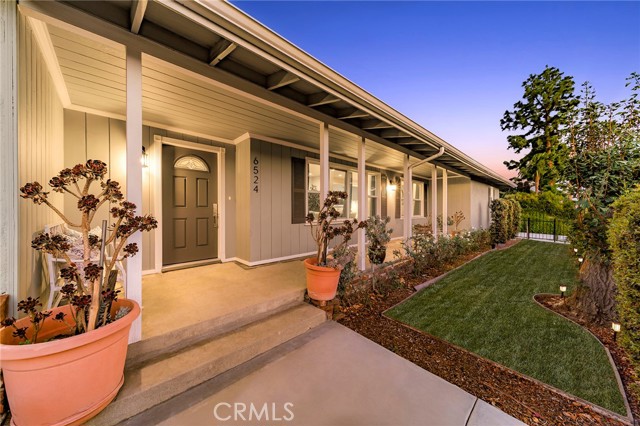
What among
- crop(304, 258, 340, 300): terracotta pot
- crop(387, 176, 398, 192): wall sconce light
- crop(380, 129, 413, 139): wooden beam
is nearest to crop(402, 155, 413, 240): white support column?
crop(380, 129, 413, 139): wooden beam

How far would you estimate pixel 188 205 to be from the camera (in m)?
4.22

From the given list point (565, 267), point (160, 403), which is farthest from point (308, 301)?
point (565, 267)

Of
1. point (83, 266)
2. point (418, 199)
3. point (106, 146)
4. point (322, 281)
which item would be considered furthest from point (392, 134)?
point (418, 199)

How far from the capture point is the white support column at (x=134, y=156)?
1.90m

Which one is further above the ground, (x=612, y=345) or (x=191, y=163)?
(x=191, y=163)

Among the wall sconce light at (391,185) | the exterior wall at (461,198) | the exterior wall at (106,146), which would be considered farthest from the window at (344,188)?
the exterior wall at (461,198)

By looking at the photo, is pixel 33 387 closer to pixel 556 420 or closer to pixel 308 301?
pixel 308 301

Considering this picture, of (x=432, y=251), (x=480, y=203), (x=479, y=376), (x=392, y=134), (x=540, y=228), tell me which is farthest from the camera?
(x=540, y=228)

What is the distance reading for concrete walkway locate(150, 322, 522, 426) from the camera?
158cm

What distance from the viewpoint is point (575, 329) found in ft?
9.34

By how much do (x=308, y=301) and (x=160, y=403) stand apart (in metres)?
1.69

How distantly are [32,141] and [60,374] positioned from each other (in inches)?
69.8

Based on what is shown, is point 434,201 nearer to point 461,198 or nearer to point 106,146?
point 461,198

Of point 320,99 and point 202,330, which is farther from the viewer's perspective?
point 320,99
